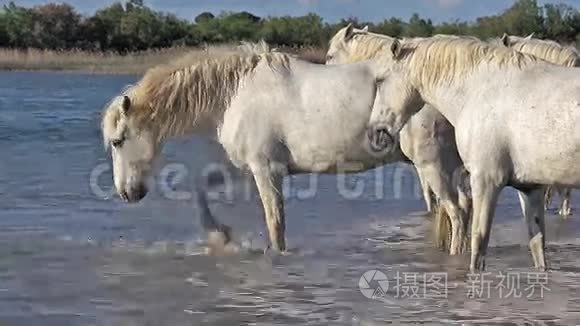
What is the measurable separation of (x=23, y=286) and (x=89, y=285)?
16.1 inches

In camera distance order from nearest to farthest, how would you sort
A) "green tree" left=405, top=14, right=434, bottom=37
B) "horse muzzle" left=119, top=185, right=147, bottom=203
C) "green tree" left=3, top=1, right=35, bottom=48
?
"horse muzzle" left=119, top=185, right=147, bottom=203 → "green tree" left=405, top=14, right=434, bottom=37 → "green tree" left=3, top=1, right=35, bottom=48

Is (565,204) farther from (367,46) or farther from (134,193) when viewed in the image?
(134,193)

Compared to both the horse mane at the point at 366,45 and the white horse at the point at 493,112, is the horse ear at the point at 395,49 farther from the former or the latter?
the horse mane at the point at 366,45

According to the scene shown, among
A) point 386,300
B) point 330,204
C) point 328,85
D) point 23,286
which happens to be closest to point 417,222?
point 330,204

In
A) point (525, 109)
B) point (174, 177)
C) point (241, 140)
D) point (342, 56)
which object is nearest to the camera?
point (525, 109)

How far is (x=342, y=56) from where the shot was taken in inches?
349

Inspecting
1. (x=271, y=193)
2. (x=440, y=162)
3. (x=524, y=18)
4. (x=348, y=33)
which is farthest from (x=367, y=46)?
(x=524, y=18)

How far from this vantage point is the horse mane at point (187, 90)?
766 cm

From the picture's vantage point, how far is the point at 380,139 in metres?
7.19

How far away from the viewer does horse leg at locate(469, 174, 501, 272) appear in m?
6.41

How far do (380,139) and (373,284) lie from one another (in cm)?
99

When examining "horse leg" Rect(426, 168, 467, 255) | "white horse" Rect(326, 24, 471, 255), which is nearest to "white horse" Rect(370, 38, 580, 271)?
"white horse" Rect(326, 24, 471, 255)

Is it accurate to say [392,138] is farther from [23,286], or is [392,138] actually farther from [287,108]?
[23,286]

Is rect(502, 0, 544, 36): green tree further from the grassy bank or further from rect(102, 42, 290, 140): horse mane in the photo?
rect(102, 42, 290, 140): horse mane
